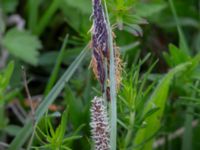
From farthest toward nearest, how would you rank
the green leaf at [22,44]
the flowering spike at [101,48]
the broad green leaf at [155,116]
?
the green leaf at [22,44] < the broad green leaf at [155,116] < the flowering spike at [101,48]

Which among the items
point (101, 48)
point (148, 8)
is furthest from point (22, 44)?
point (101, 48)

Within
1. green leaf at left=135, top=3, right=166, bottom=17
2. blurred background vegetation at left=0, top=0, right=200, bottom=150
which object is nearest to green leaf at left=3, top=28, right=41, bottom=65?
blurred background vegetation at left=0, top=0, right=200, bottom=150

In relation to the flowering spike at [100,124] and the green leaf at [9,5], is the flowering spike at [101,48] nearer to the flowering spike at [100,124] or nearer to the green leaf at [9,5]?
the flowering spike at [100,124]

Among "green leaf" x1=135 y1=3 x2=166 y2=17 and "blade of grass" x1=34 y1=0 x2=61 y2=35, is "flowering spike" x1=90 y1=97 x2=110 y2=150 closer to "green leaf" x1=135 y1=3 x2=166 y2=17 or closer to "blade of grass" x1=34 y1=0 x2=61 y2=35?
"green leaf" x1=135 y1=3 x2=166 y2=17

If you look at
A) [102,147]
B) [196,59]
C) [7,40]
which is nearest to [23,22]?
[7,40]

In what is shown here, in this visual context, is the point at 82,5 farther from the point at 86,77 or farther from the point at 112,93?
the point at 112,93

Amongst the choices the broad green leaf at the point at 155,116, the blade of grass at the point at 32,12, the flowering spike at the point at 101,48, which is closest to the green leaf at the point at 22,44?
the blade of grass at the point at 32,12

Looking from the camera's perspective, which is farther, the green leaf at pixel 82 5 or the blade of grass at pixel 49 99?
the green leaf at pixel 82 5

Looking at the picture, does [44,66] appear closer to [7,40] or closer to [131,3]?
[7,40]
